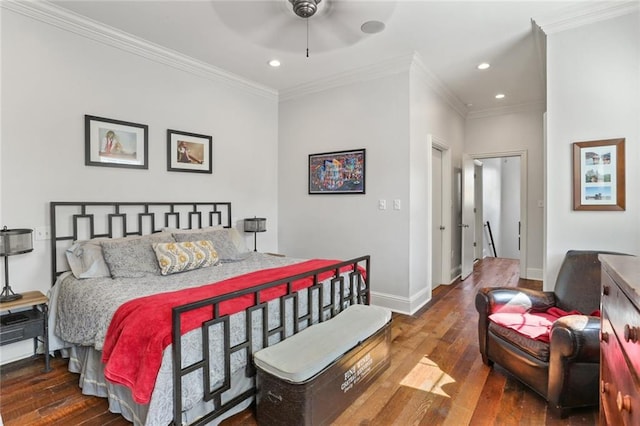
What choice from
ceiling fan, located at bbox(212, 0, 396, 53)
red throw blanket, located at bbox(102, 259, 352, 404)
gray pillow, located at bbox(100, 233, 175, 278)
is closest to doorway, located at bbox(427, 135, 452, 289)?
ceiling fan, located at bbox(212, 0, 396, 53)

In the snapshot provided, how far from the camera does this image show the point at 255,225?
423cm

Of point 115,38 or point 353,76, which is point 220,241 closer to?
point 115,38

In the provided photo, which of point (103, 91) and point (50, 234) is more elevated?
point (103, 91)

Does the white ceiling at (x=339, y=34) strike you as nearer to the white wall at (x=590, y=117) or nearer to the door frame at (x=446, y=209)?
the white wall at (x=590, y=117)

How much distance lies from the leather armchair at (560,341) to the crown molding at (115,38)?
370cm

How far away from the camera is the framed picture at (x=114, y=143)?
9.70 ft

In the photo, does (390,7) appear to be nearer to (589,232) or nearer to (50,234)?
(589,232)

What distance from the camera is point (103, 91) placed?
3049 millimetres

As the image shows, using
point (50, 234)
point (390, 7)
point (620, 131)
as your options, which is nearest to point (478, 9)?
point (390, 7)

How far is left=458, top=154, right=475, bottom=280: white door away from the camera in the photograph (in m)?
5.26

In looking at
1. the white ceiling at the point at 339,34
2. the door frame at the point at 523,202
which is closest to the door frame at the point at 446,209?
the white ceiling at the point at 339,34

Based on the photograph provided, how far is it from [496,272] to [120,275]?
5845 mm

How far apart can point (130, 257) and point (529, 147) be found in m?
5.72

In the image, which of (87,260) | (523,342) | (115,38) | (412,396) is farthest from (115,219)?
(523,342)
